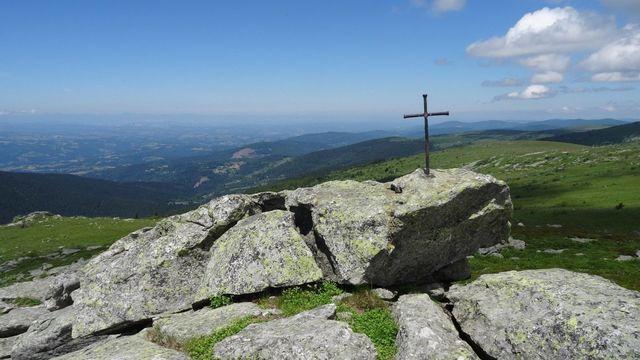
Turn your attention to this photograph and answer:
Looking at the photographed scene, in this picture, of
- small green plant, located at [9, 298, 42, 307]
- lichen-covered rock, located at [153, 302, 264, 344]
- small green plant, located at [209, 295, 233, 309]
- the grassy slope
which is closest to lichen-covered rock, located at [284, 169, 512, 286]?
lichen-covered rock, located at [153, 302, 264, 344]

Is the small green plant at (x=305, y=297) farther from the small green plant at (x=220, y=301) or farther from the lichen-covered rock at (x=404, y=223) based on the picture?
the small green plant at (x=220, y=301)

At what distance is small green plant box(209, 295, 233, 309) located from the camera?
2152 cm

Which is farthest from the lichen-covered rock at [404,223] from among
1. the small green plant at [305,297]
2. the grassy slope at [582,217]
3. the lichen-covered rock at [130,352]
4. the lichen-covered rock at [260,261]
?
the grassy slope at [582,217]

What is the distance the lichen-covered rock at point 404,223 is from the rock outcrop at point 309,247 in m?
0.06

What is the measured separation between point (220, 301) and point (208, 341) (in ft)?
13.7

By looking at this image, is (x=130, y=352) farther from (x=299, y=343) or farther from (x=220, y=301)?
(x=299, y=343)

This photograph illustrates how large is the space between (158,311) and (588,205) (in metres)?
90.2

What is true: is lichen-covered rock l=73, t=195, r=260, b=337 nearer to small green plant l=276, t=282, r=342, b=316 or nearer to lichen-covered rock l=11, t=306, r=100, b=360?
lichen-covered rock l=11, t=306, r=100, b=360

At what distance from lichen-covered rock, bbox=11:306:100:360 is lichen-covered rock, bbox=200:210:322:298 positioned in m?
7.85

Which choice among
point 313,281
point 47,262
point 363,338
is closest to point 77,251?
point 47,262

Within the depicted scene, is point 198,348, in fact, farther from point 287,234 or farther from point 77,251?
point 77,251

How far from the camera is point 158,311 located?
2286cm

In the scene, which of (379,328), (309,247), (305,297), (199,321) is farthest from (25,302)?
(379,328)

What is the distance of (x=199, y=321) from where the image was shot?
64.2 feet
